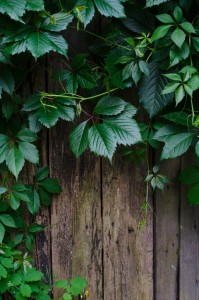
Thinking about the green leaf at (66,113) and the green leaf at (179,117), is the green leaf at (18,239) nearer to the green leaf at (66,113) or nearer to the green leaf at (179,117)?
the green leaf at (66,113)

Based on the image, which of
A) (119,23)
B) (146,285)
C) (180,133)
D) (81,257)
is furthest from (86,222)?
(119,23)

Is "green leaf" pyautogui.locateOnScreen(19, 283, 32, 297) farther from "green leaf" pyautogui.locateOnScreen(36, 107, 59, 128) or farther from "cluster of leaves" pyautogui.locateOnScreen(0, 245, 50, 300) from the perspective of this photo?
"green leaf" pyautogui.locateOnScreen(36, 107, 59, 128)

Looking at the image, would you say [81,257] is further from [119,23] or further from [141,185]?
[119,23]

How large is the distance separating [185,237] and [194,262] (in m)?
0.12

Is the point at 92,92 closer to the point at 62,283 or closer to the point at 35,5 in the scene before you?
the point at 35,5

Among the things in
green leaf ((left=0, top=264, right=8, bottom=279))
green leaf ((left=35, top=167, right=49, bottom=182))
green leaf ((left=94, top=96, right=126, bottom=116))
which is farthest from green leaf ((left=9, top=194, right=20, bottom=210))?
green leaf ((left=94, top=96, right=126, bottom=116))

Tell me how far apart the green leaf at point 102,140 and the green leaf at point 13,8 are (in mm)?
419

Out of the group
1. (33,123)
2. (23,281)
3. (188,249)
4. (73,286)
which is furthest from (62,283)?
(33,123)

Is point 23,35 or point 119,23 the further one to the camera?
point 119,23

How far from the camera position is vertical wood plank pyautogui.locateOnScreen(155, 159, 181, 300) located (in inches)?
71.4

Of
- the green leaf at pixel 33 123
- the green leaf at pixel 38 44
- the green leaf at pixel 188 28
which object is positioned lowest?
the green leaf at pixel 33 123

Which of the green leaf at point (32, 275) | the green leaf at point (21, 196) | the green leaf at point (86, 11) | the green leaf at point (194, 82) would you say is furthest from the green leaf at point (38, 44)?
the green leaf at point (32, 275)

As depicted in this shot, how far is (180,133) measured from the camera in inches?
62.6

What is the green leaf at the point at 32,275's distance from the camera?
1708 mm
